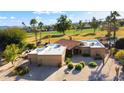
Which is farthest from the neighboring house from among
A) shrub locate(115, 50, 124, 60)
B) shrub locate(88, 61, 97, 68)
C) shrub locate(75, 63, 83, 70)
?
shrub locate(115, 50, 124, 60)

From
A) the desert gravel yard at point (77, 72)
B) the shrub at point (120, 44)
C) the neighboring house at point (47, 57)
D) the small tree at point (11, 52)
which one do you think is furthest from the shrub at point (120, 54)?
the small tree at point (11, 52)

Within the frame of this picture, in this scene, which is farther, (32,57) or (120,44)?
(32,57)

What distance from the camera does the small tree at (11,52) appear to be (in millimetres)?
4537

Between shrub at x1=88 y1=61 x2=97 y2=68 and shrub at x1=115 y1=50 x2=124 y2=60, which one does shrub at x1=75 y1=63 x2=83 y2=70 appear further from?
shrub at x1=115 y1=50 x2=124 y2=60

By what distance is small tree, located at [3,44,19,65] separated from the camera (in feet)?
14.9

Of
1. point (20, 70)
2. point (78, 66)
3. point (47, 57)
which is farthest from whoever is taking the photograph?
point (47, 57)

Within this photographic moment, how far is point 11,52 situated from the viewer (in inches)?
181

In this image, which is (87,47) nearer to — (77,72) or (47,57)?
(77,72)

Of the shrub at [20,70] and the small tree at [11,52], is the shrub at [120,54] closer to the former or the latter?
the shrub at [20,70]

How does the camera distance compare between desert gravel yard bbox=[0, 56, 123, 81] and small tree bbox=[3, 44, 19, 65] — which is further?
small tree bbox=[3, 44, 19, 65]

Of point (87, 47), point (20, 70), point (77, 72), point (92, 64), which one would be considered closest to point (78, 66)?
point (77, 72)
